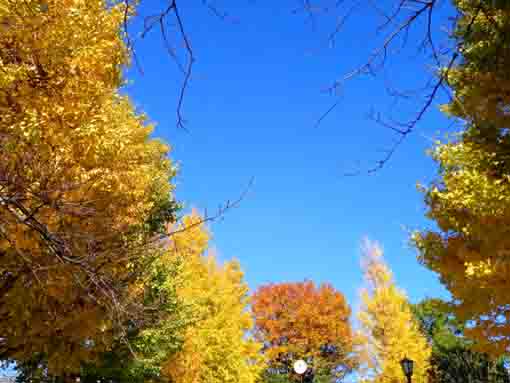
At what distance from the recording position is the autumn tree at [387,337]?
21.3 m

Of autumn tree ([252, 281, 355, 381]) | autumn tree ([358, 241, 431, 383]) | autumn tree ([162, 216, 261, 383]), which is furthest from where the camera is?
autumn tree ([252, 281, 355, 381])

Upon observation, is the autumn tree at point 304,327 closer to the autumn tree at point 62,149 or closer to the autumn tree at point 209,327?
the autumn tree at point 209,327

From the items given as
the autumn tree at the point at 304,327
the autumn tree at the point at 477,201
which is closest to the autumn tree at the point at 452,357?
the autumn tree at the point at 304,327

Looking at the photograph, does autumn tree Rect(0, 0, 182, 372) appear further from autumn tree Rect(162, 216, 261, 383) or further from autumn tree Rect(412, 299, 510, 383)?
autumn tree Rect(412, 299, 510, 383)

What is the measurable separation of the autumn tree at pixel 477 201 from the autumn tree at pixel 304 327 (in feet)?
96.9

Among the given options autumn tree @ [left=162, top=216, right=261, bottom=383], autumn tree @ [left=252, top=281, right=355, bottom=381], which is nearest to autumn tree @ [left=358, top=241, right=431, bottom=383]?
autumn tree @ [left=162, top=216, right=261, bottom=383]

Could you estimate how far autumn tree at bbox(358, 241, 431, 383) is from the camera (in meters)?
21.3

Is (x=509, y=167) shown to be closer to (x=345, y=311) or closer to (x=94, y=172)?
(x=94, y=172)

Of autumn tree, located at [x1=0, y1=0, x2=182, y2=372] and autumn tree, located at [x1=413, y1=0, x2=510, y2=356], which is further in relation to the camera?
autumn tree, located at [x1=413, y1=0, x2=510, y2=356]

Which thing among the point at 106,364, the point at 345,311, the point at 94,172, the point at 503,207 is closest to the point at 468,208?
the point at 503,207

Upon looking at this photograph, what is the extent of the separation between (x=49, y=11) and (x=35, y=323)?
4.48 meters

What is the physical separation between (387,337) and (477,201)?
55.3ft

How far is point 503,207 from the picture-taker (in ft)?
21.4

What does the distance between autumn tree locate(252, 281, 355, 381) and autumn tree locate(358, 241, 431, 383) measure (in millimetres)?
14176
